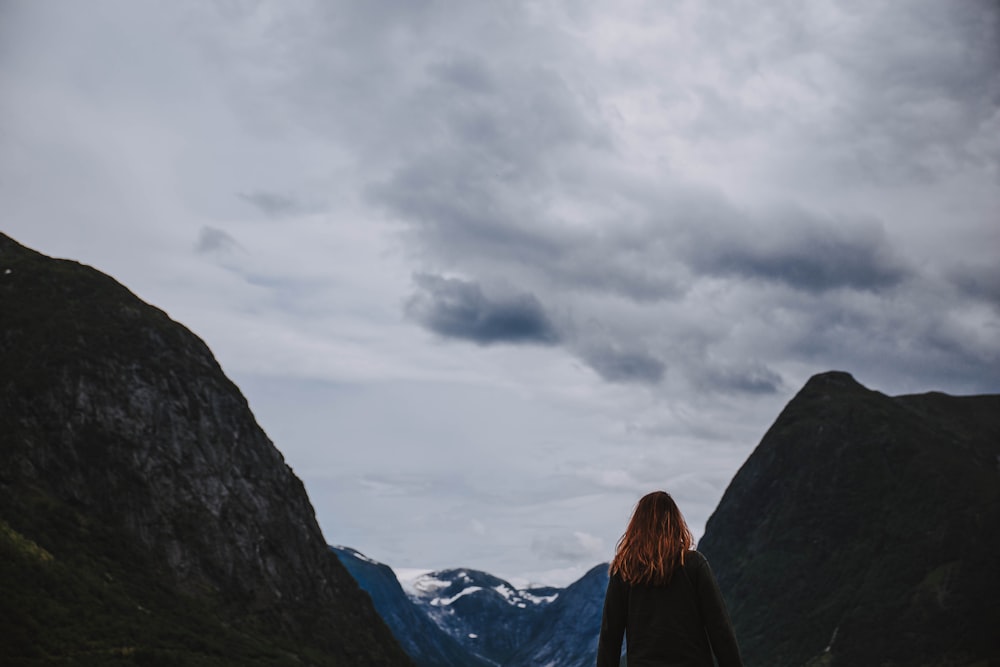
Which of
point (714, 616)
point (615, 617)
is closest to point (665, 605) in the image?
point (714, 616)

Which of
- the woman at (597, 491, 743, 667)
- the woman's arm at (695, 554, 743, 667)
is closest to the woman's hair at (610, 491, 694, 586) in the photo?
the woman at (597, 491, 743, 667)

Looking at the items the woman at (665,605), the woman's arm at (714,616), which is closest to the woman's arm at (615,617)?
the woman at (665,605)

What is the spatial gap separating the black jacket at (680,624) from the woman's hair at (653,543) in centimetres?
12

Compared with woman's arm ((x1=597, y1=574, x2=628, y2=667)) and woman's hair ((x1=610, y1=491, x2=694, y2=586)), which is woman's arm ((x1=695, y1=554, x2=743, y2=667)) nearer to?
woman's hair ((x1=610, y1=491, x2=694, y2=586))

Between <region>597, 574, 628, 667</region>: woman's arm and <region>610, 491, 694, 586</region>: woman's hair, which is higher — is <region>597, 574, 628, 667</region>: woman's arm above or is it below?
below

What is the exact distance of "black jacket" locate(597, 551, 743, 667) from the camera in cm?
994

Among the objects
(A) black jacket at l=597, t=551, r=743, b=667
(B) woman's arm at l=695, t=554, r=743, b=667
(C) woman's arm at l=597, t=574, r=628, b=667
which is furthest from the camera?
(C) woman's arm at l=597, t=574, r=628, b=667

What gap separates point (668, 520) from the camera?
1043 centimetres

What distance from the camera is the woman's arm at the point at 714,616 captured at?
9.77m

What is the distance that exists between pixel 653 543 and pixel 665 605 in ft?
2.19

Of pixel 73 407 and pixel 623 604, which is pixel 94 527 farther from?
pixel 623 604

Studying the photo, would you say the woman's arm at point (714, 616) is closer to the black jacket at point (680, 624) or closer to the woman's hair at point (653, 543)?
the black jacket at point (680, 624)

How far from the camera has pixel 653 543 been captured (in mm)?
10227

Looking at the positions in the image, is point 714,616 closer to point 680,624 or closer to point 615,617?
point 680,624
